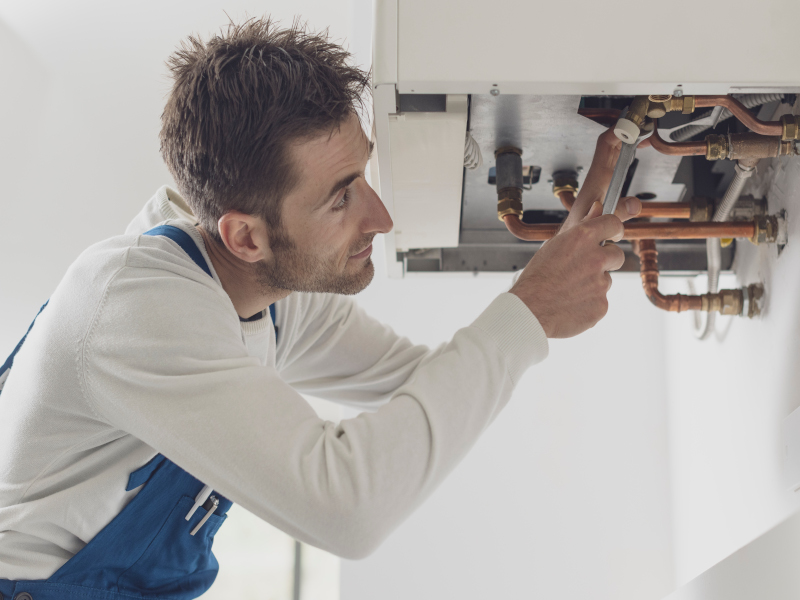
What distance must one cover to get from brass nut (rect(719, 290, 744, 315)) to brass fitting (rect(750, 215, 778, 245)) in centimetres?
12

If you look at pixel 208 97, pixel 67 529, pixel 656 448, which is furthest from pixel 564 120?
pixel 656 448

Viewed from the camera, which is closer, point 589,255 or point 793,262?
point 589,255

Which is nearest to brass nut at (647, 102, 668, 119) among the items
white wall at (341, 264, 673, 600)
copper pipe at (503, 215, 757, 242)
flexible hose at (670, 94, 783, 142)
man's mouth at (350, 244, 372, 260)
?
flexible hose at (670, 94, 783, 142)

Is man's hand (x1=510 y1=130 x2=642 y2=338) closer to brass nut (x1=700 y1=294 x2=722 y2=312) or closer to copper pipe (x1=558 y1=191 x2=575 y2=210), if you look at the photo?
copper pipe (x1=558 y1=191 x2=575 y2=210)

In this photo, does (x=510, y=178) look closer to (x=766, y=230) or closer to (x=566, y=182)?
(x=566, y=182)

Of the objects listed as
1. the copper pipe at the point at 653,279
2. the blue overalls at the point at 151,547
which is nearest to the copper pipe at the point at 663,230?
the copper pipe at the point at 653,279

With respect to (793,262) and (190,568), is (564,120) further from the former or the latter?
(190,568)

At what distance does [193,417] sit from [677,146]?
21.0 inches

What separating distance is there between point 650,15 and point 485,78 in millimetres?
138

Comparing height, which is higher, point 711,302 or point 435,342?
point 711,302

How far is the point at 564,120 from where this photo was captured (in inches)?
27.4

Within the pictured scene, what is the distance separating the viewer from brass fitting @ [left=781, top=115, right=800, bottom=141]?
630 millimetres

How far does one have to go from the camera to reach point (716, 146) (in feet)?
2.16

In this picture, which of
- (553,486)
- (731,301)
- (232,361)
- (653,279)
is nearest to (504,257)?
(653,279)
